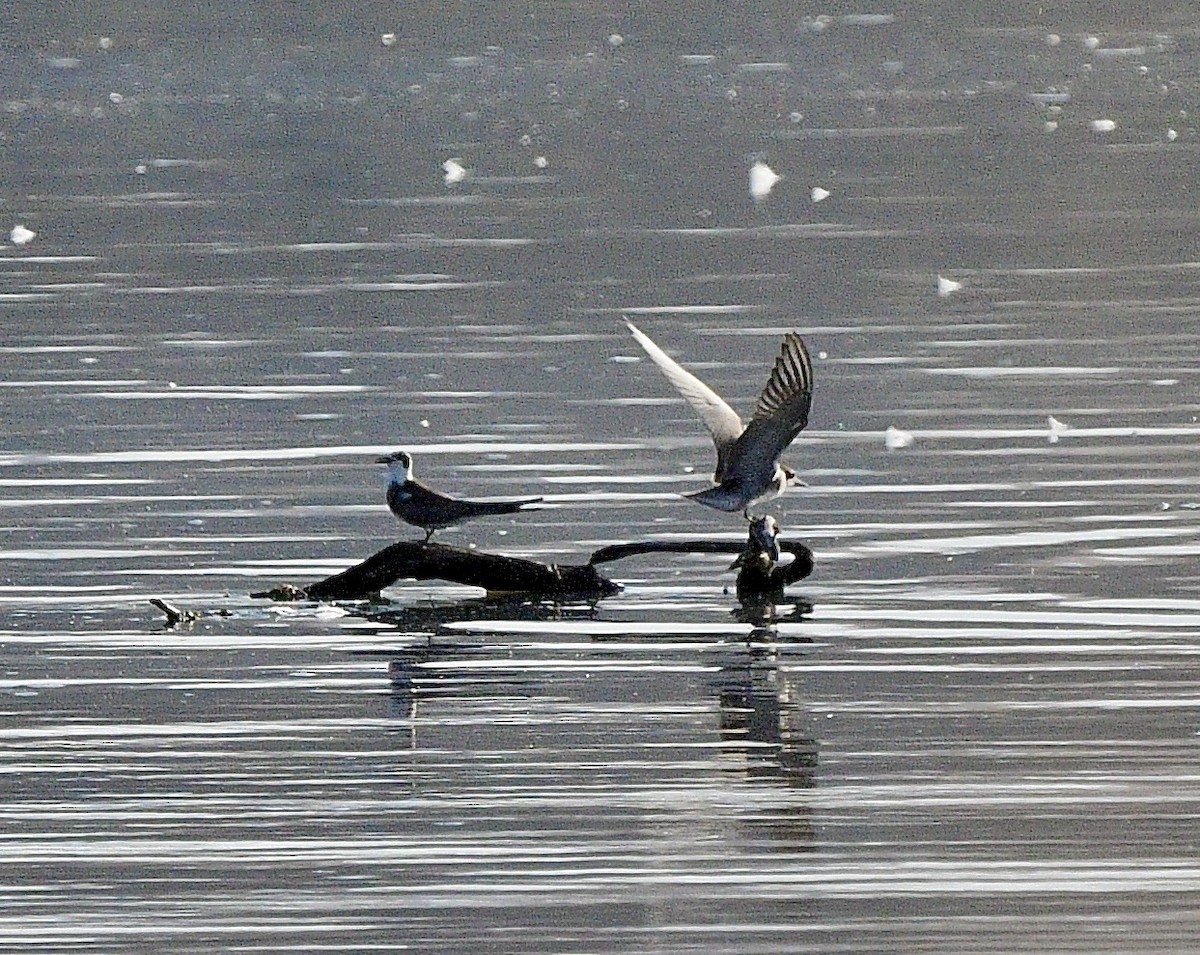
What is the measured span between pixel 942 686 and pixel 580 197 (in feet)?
87.0

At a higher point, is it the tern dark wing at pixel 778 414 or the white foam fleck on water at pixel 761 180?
the white foam fleck on water at pixel 761 180

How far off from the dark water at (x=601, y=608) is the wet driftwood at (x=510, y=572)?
0.38 feet

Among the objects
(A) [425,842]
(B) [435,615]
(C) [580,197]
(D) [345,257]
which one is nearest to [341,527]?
(B) [435,615]

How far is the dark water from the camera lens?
25.1ft

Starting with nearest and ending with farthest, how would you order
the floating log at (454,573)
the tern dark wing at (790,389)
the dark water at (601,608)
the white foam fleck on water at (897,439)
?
the dark water at (601,608)
the tern dark wing at (790,389)
the floating log at (454,573)
the white foam fleck on water at (897,439)

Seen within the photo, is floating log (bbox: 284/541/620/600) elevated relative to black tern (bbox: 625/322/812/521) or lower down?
lower down

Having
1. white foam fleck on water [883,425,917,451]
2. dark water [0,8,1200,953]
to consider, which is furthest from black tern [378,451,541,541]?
white foam fleck on water [883,425,917,451]

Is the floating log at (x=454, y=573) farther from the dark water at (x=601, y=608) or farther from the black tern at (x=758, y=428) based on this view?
the black tern at (x=758, y=428)

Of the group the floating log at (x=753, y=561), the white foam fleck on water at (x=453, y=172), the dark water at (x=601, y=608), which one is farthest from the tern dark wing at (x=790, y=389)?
the white foam fleck on water at (x=453, y=172)

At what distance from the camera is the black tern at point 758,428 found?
11.3 metres

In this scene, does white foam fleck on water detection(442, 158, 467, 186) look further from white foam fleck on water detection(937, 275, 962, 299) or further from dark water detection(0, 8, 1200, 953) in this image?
white foam fleck on water detection(937, 275, 962, 299)

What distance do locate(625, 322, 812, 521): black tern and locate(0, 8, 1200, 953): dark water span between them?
0.38 m

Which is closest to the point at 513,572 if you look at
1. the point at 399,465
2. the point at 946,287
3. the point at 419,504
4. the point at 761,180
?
the point at 419,504

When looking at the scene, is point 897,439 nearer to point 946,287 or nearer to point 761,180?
point 946,287
